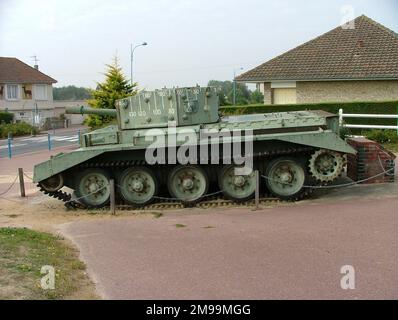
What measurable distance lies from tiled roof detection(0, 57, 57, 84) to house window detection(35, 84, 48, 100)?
2.50 ft

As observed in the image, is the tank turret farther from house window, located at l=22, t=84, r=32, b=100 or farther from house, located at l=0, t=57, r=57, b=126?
house window, located at l=22, t=84, r=32, b=100

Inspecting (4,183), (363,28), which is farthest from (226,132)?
(363,28)

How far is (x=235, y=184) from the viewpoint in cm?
1174

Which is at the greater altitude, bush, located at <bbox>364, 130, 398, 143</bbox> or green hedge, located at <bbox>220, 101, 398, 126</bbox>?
green hedge, located at <bbox>220, 101, 398, 126</bbox>

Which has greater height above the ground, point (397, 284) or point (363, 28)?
point (363, 28)

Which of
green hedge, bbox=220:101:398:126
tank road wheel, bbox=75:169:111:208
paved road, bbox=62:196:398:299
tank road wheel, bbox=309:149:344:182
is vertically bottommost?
paved road, bbox=62:196:398:299

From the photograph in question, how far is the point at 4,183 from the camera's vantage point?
1644 cm

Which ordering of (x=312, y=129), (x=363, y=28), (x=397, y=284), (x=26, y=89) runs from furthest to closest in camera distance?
(x=26, y=89) → (x=363, y=28) → (x=312, y=129) → (x=397, y=284)

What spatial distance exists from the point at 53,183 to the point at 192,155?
3.14 m

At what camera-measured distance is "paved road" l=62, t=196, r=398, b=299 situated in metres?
6.22

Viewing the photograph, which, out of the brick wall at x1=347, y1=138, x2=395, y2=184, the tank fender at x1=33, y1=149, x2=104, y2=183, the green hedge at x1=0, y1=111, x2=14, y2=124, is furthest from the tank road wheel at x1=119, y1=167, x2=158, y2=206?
the green hedge at x1=0, y1=111, x2=14, y2=124
